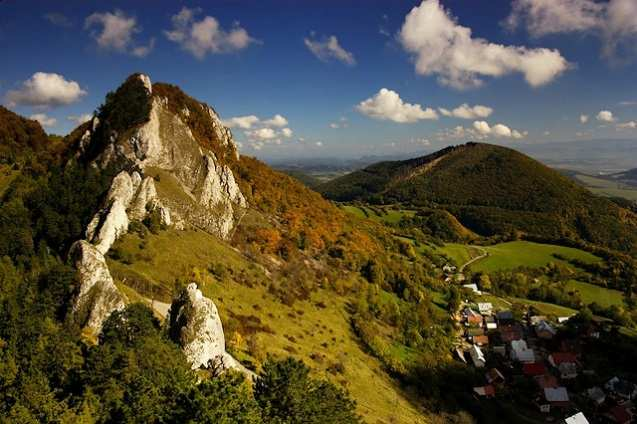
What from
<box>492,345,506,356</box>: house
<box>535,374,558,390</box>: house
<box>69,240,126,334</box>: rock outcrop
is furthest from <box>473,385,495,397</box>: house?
<box>69,240,126,334</box>: rock outcrop

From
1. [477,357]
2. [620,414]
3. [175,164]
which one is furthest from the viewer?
[477,357]

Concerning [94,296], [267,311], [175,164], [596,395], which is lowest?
[596,395]

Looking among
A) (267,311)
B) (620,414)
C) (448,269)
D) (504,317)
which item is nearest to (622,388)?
(620,414)

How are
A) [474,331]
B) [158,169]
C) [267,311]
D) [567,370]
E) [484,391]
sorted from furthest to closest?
[474,331] → [567,370] → [484,391] → [158,169] → [267,311]

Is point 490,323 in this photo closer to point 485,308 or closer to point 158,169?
point 485,308

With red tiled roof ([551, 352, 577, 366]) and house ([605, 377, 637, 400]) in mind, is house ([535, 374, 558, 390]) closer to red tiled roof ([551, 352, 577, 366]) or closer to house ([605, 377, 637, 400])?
Answer: red tiled roof ([551, 352, 577, 366])

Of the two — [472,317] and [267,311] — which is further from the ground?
[267,311]

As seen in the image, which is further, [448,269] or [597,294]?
[448,269]
